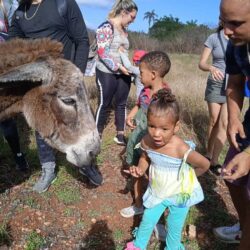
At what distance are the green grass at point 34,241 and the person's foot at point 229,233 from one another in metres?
1.83

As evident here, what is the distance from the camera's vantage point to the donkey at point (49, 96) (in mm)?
3293

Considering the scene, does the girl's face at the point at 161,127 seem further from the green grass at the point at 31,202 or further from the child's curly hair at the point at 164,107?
the green grass at the point at 31,202

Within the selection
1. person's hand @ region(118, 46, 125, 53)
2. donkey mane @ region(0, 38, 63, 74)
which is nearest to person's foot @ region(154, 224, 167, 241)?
donkey mane @ region(0, 38, 63, 74)

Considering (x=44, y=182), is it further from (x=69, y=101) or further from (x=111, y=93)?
(x=111, y=93)

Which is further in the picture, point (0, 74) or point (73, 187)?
point (73, 187)

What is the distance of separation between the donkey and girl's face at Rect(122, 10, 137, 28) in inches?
99.2

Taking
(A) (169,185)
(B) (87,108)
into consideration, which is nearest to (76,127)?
(B) (87,108)

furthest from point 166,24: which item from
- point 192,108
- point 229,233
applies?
point 229,233

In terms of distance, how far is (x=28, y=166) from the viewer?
5227 millimetres

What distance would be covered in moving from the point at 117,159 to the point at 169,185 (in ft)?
8.49

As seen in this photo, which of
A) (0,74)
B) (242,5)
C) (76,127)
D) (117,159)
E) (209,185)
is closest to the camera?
(242,5)

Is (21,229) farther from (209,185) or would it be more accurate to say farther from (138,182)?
(209,185)

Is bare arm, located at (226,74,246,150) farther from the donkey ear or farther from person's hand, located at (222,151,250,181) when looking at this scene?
the donkey ear

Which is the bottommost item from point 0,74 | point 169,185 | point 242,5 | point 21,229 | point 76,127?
point 21,229
